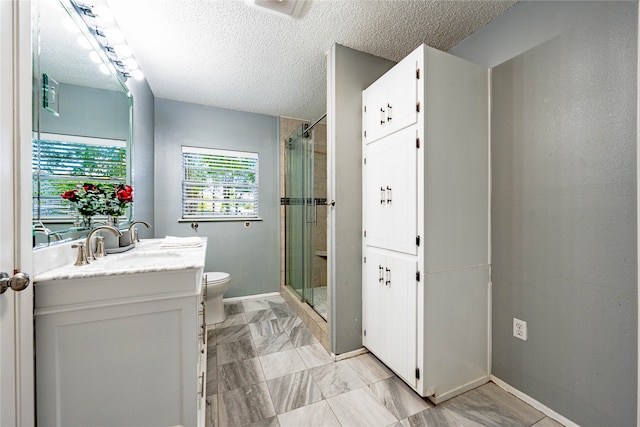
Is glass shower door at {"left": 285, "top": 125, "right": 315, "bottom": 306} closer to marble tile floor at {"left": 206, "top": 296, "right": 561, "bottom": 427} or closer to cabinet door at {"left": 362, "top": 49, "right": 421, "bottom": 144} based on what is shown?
marble tile floor at {"left": 206, "top": 296, "right": 561, "bottom": 427}

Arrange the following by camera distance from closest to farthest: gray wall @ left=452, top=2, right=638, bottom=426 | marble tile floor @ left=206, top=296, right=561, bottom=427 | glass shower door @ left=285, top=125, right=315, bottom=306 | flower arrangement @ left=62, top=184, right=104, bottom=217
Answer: gray wall @ left=452, top=2, right=638, bottom=426 → flower arrangement @ left=62, top=184, right=104, bottom=217 → marble tile floor @ left=206, top=296, right=561, bottom=427 → glass shower door @ left=285, top=125, right=315, bottom=306

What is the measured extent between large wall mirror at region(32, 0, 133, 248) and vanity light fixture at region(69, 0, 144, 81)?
6 centimetres

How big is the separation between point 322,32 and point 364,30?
291mm

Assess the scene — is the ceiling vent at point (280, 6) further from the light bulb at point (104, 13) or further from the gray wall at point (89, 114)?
the gray wall at point (89, 114)

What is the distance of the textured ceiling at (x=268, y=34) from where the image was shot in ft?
5.09

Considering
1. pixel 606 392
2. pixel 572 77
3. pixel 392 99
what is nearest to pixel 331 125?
pixel 392 99

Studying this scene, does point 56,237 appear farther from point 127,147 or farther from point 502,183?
point 502,183

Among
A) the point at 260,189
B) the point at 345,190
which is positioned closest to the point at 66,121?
the point at 345,190

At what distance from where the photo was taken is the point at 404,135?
5.14 ft

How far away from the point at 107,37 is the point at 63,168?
3.16ft

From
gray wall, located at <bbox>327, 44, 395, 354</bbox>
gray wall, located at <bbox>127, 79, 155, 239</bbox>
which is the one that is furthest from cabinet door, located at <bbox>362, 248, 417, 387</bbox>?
gray wall, located at <bbox>127, 79, 155, 239</bbox>

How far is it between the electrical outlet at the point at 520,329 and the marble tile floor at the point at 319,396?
14.5 inches

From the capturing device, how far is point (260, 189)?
3256 millimetres

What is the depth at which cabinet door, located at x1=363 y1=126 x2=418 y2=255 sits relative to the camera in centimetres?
152
